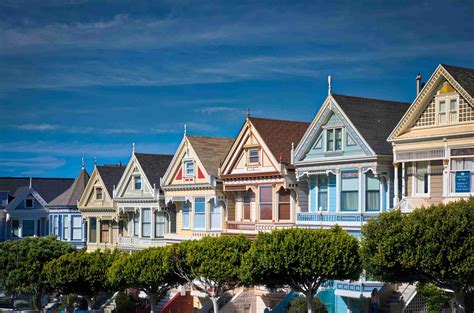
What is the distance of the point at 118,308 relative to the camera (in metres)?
57.2

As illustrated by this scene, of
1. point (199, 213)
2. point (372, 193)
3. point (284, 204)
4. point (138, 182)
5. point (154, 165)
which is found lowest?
point (199, 213)

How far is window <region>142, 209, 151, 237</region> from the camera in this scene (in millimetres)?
61562

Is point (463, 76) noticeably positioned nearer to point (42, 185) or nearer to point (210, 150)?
point (210, 150)

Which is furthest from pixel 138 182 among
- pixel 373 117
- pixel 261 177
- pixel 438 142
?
pixel 438 142

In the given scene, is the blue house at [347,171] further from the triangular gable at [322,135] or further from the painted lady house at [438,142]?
the painted lady house at [438,142]

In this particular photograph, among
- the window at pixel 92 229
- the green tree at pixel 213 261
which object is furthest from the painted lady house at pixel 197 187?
the window at pixel 92 229

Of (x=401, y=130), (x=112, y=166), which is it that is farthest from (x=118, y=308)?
(x=401, y=130)

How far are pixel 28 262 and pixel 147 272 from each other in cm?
1429

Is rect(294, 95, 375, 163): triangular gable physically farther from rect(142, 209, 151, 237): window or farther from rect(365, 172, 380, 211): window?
rect(142, 209, 151, 237): window

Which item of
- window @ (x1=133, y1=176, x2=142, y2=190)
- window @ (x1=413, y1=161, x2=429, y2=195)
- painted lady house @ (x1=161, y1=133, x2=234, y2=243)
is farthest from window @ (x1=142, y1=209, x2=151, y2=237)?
window @ (x1=413, y1=161, x2=429, y2=195)

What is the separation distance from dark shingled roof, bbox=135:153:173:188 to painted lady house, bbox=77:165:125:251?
15.7 ft

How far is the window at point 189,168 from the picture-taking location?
56628 millimetres

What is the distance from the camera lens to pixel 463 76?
38.5 meters

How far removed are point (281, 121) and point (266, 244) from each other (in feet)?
44.3
